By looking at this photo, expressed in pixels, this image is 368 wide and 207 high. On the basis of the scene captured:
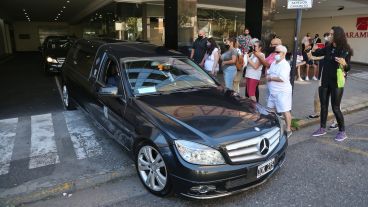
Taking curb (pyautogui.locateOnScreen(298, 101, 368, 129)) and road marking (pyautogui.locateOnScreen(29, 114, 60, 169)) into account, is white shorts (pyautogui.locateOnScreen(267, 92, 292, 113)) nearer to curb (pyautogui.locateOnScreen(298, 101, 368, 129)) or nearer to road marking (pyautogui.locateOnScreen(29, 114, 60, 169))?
curb (pyautogui.locateOnScreen(298, 101, 368, 129))

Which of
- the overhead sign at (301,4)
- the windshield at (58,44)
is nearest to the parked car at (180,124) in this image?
the overhead sign at (301,4)

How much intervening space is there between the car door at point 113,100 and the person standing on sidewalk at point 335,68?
3.52m

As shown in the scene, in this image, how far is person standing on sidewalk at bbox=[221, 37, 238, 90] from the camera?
6.70 metres

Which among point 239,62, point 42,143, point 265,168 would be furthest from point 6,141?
point 239,62

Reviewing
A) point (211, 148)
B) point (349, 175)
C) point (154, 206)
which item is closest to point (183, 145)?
point (211, 148)

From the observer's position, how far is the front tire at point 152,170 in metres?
3.33

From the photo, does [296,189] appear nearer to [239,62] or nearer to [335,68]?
[335,68]

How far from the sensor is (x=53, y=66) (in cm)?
1216

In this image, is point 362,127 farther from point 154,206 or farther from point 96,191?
point 96,191

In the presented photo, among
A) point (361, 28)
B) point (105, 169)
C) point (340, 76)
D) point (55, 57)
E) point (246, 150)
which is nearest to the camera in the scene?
point (246, 150)

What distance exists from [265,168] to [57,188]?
2.45 meters

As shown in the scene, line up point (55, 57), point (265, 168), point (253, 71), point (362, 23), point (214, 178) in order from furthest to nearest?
point (362, 23)
point (55, 57)
point (253, 71)
point (265, 168)
point (214, 178)

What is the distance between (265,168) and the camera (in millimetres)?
3311

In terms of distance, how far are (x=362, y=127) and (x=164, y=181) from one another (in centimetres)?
495
